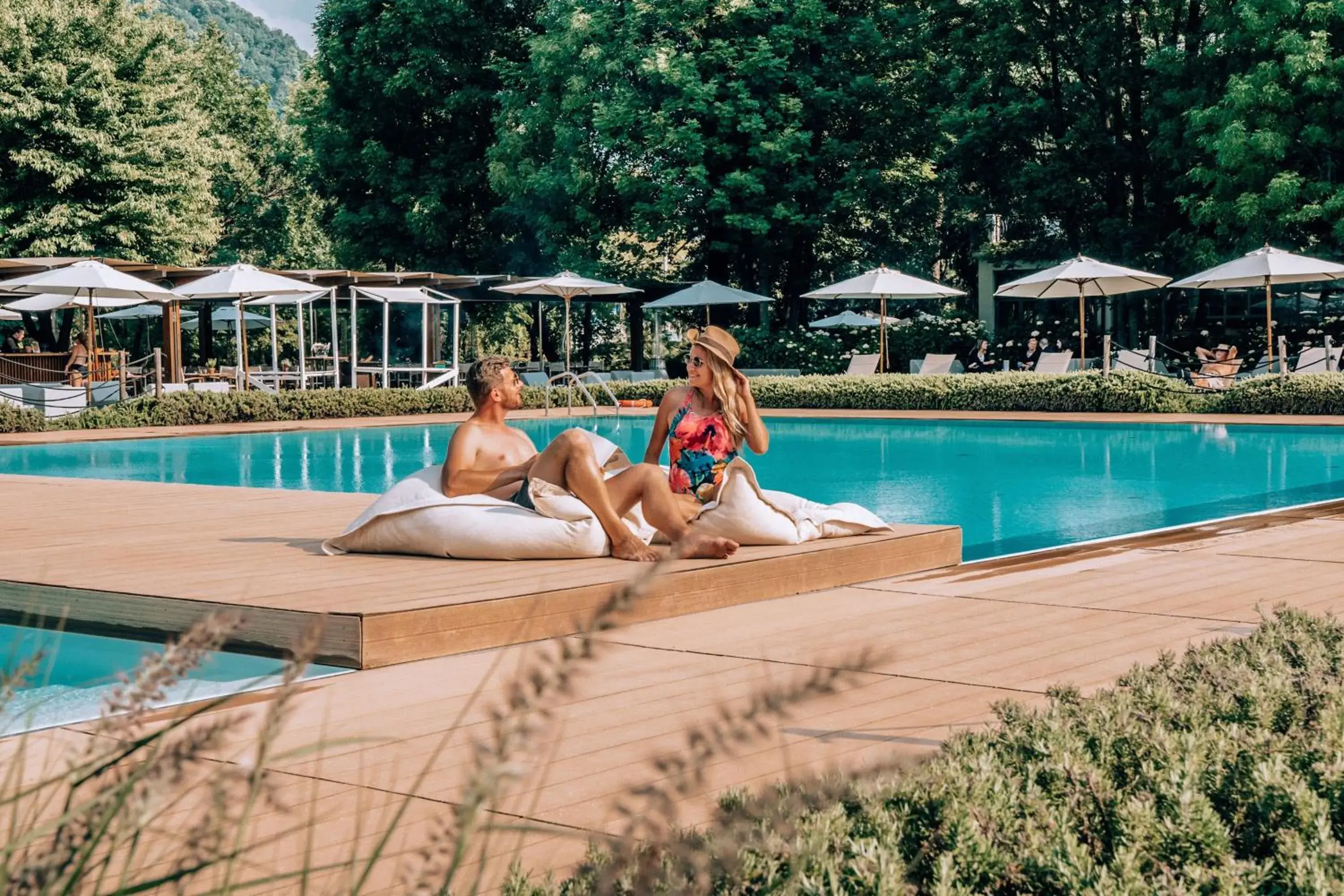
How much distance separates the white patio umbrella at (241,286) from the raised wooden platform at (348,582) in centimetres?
1586

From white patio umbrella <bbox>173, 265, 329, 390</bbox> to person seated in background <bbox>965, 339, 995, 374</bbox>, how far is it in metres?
12.4

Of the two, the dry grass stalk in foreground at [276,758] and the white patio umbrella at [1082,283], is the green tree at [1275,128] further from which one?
the dry grass stalk in foreground at [276,758]

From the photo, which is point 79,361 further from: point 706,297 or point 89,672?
point 89,672

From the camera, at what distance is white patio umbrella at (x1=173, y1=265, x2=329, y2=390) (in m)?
23.2

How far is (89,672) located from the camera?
5.54 m

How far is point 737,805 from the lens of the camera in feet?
8.16

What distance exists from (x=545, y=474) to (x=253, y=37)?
142m

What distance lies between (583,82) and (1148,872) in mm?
30591

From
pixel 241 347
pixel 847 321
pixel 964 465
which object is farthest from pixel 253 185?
pixel 964 465

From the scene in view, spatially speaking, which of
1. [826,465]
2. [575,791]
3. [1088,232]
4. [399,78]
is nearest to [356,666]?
[575,791]

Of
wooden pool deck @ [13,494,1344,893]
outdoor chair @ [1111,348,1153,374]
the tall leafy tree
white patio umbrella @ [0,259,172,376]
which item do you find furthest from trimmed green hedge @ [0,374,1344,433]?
wooden pool deck @ [13,494,1344,893]

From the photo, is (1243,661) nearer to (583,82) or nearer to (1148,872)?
(1148,872)

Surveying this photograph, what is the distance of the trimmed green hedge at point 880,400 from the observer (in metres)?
19.9

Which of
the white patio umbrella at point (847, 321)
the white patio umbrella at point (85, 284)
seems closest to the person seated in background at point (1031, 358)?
the white patio umbrella at point (847, 321)
